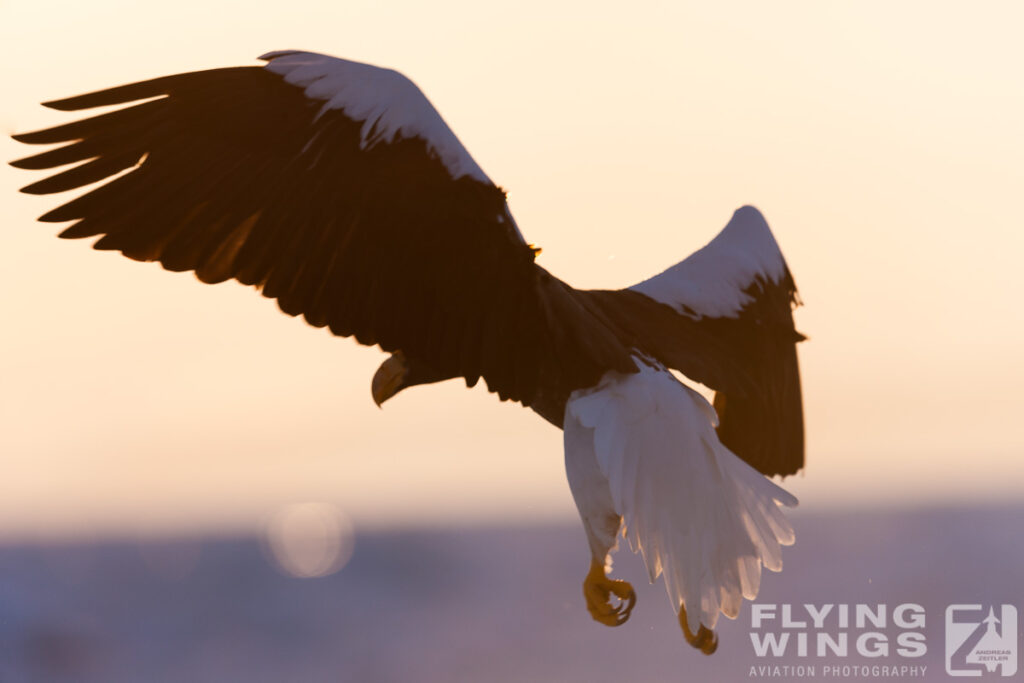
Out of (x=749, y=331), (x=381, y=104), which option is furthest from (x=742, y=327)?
(x=381, y=104)

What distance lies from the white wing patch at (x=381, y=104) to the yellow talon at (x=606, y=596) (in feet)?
4.40

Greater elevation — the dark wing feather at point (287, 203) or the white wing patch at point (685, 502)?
the dark wing feather at point (287, 203)

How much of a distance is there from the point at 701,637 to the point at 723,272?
1564mm

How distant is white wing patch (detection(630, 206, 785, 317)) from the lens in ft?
15.3

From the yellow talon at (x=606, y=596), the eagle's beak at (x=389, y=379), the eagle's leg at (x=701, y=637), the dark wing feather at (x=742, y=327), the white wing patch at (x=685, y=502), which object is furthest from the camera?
the dark wing feather at (x=742, y=327)

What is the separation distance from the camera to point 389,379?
4105 millimetres

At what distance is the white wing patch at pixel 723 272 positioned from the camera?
15.3ft

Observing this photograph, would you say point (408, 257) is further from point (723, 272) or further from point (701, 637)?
point (723, 272)

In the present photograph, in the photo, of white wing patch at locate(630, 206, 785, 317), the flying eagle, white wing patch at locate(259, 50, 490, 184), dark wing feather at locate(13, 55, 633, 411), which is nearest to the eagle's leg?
the flying eagle

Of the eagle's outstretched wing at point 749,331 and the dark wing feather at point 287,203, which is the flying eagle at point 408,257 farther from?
the eagle's outstretched wing at point 749,331

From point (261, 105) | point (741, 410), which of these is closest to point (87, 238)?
point (261, 105)

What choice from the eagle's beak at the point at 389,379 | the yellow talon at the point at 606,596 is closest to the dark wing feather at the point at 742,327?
the eagle's beak at the point at 389,379

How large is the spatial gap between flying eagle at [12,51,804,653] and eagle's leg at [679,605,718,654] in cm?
1

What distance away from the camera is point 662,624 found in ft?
104
